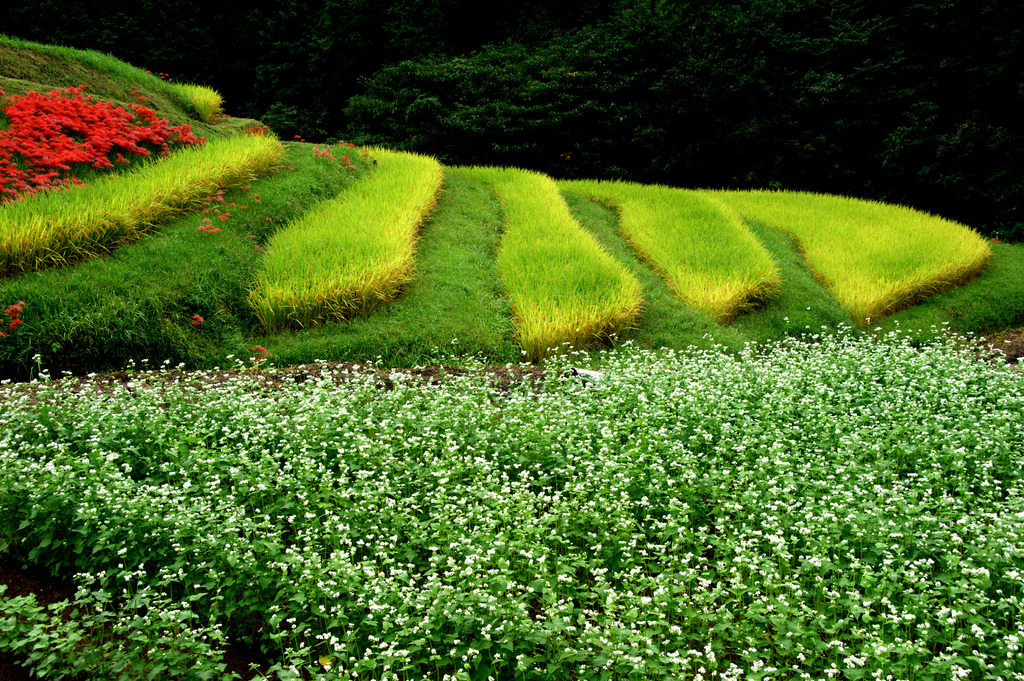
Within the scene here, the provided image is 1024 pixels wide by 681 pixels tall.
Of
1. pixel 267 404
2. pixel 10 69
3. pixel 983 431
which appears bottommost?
A: pixel 267 404

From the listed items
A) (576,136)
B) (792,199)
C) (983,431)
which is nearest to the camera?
Answer: (983,431)

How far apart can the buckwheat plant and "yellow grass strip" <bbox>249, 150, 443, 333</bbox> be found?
2.09m

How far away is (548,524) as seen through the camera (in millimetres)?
4566

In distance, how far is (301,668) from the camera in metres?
3.78

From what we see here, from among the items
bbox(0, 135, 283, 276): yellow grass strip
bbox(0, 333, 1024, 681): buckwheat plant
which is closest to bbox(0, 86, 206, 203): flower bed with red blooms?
bbox(0, 135, 283, 276): yellow grass strip

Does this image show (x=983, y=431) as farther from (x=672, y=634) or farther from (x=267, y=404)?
(x=267, y=404)

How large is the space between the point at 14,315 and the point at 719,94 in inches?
620

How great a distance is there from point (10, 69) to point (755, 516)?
43.5ft

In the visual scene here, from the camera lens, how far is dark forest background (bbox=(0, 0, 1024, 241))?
16938mm

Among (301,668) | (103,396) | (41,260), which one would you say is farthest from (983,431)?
(41,260)

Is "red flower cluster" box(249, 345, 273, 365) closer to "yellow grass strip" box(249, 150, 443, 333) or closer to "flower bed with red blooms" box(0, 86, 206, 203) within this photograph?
"yellow grass strip" box(249, 150, 443, 333)

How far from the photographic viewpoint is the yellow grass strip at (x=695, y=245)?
10.4m

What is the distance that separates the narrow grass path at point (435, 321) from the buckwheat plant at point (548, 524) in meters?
1.57

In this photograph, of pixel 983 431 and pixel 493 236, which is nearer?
pixel 983 431
